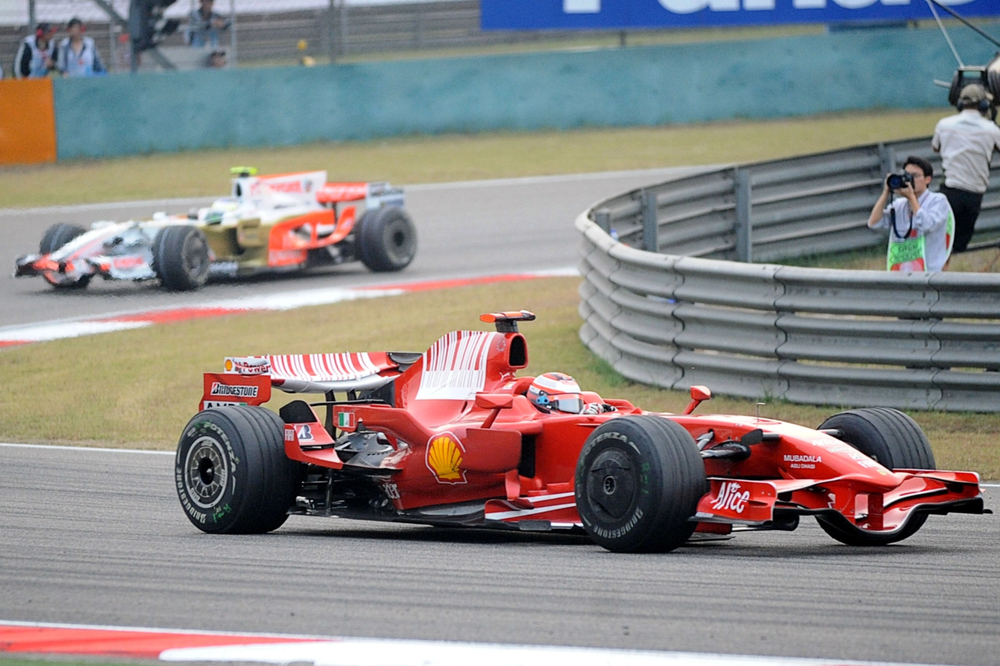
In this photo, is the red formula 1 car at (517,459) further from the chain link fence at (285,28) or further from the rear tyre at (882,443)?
the chain link fence at (285,28)

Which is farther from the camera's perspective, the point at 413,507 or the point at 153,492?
the point at 153,492

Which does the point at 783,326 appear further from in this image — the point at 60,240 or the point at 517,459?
the point at 60,240

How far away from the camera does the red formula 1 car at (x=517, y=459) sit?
634 cm

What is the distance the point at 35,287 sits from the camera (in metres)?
18.4

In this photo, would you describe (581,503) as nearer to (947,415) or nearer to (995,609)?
(995,609)

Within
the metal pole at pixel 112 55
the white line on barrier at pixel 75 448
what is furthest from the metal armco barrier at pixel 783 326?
the metal pole at pixel 112 55

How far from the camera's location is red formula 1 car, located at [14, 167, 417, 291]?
56.3 ft

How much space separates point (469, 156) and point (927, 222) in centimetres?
1851

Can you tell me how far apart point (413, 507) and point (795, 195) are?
9.92 metres

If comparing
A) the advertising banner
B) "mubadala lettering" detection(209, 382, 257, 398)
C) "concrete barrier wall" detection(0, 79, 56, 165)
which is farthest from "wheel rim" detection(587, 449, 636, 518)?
the advertising banner

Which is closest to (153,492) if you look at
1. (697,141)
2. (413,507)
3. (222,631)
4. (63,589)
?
(413,507)

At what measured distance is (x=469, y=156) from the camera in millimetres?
29109

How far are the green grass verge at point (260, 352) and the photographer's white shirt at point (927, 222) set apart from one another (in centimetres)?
149

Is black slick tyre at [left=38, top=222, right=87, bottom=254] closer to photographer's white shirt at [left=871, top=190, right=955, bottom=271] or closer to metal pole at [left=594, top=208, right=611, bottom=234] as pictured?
metal pole at [left=594, top=208, right=611, bottom=234]
